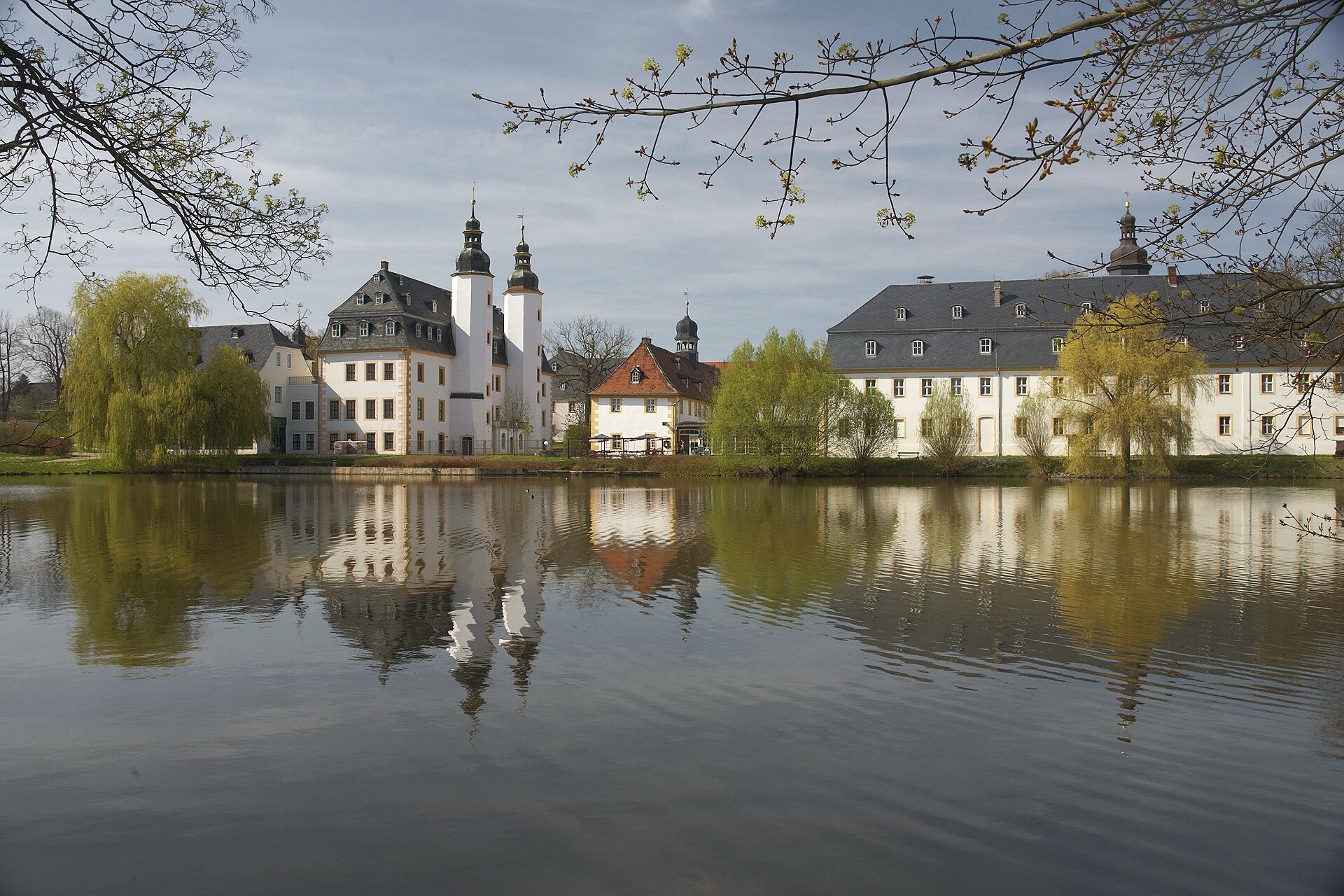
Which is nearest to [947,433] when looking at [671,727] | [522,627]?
[522,627]

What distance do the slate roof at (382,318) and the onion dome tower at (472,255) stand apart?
4017mm

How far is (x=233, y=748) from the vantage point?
607 cm

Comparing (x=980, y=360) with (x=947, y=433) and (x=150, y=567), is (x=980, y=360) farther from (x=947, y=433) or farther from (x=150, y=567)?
(x=150, y=567)

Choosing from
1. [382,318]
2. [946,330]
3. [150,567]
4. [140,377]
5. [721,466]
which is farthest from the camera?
[382,318]

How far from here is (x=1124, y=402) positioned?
42062mm

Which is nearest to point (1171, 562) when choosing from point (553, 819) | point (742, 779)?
point (742, 779)

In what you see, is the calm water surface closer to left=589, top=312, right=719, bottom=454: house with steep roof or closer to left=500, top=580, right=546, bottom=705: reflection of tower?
left=500, top=580, right=546, bottom=705: reflection of tower

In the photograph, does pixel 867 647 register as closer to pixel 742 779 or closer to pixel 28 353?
pixel 742 779

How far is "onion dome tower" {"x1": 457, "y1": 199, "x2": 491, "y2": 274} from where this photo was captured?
218ft

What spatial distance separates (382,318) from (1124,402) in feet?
146

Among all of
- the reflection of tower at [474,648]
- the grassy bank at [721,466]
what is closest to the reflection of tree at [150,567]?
the reflection of tower at [474,648]

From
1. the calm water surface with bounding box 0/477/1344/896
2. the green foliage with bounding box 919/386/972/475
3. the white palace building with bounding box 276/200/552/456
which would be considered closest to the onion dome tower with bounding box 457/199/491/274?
the white palace building with bounding box 276/200/552/456

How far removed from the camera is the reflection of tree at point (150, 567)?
357 inches

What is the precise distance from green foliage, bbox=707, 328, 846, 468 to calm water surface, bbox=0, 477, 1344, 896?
1257 inches
